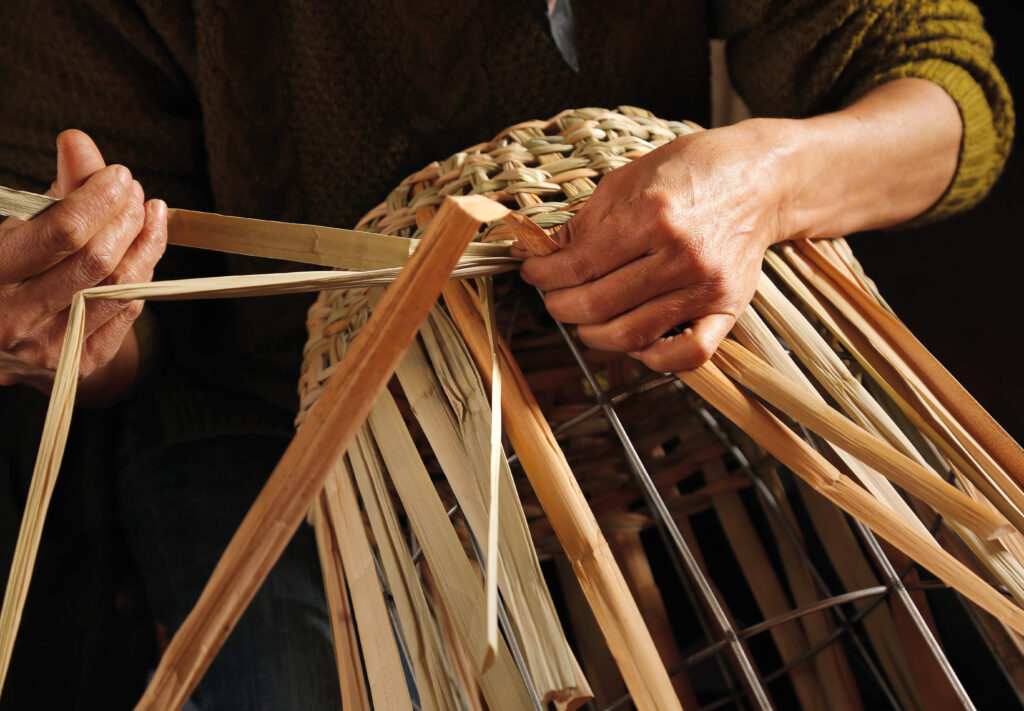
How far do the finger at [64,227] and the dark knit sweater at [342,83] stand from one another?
1.26 ft

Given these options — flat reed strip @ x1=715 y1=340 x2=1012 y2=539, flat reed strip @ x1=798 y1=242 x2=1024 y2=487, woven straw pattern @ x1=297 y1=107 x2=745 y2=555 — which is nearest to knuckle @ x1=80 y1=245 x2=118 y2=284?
woven straw pattern @ x1=297 y1=107 x2=745 y2=555

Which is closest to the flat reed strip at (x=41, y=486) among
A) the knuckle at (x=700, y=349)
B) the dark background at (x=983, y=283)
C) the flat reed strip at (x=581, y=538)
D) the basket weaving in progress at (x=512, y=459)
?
the basket weaving in progress at (x=512, y=459)

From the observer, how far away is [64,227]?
381 millimetres

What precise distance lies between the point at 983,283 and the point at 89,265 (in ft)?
3.43

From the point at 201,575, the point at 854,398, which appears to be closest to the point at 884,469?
the point at 854,398

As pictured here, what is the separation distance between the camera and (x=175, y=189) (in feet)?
2.59

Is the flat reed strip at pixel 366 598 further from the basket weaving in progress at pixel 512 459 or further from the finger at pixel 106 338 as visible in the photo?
the finger at pixel 106 338

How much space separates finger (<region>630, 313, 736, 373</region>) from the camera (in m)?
0.41

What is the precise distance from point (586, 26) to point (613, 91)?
3.0 inches

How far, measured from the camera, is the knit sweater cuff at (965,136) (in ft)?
2.08

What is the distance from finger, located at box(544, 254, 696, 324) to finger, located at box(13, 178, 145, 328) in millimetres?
262

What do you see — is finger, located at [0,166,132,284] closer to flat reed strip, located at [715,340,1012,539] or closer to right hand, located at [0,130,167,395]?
right hand, located at [0,130,167,395]

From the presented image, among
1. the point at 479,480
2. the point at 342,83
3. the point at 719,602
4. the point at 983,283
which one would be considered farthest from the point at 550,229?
the point at 983,283

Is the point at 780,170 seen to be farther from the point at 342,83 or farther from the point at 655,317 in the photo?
the point at 342,83
